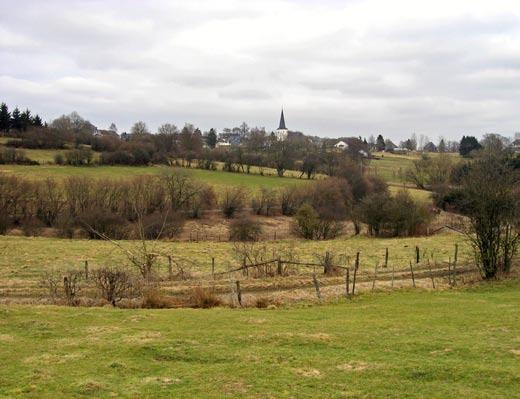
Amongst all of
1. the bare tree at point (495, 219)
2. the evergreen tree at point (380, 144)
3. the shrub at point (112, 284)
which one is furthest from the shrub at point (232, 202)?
the evergreen tree at point (380, 144)

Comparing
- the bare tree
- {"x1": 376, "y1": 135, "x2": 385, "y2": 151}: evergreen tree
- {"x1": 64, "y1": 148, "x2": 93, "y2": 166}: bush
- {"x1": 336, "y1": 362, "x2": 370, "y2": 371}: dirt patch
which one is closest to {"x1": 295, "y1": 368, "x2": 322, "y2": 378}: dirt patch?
{"x1": 336, "y1": 362, "x2": 370, "y2": 371}: dirt patch

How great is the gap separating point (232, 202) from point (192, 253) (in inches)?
1257

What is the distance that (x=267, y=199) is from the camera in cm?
7762

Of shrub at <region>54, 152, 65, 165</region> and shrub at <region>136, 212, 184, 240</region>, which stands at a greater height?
shrub at <region>54, 152, 65, 165</region>

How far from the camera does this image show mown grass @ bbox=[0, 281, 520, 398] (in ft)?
36.7

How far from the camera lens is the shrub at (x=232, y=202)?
74750 millimetres

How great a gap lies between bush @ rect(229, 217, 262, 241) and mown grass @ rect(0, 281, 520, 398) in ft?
123

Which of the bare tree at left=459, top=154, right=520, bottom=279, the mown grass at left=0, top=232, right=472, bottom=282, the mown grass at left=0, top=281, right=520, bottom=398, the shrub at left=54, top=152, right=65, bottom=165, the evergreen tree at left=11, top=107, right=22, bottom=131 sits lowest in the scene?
the mown grass at left=0, top=232, right=472, bottom=282

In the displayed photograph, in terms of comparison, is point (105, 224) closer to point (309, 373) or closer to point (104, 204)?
point (104, 204)

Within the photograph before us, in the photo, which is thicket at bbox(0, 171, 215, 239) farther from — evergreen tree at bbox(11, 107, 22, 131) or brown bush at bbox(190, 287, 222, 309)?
evergreen tree at bbox(11, 107, 22, 131)

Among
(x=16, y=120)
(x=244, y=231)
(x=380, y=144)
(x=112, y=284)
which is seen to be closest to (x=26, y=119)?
(x=16, y=120)

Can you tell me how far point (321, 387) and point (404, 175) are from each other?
10093cm

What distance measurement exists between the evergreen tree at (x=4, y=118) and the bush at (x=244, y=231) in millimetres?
70543

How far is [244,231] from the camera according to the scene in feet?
190
